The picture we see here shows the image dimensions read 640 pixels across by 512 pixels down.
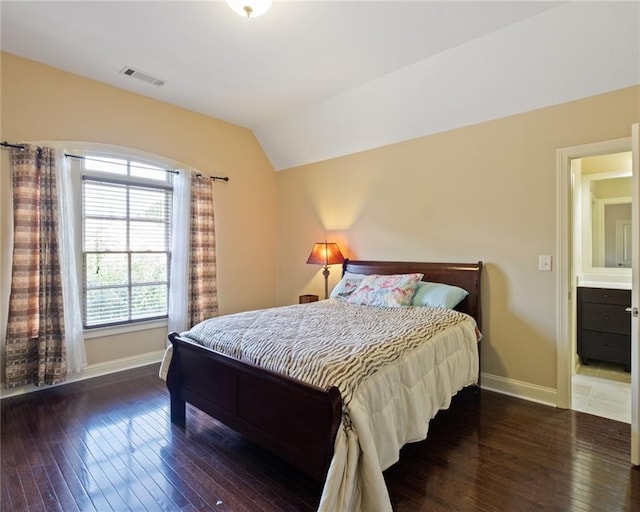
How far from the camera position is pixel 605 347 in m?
3.55

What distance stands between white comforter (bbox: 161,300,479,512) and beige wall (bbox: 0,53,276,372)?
190 centimetres

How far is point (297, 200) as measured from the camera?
4.95 metres

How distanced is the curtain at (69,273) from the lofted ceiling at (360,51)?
1016 mm

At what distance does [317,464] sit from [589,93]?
10.5 ft

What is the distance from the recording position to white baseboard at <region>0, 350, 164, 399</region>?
300 cm

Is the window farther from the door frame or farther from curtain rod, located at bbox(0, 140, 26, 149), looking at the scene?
the door frame

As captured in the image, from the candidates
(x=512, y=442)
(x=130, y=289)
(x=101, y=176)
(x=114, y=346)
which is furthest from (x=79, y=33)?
(x=512, y=442)

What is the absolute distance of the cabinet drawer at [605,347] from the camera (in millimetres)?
3434

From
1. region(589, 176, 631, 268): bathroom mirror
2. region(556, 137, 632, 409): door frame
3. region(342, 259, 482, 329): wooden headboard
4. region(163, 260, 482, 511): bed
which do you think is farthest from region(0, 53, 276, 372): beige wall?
region(589, 176, 631, 268): bathroom mirror

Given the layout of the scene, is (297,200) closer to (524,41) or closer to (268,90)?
(268,90)

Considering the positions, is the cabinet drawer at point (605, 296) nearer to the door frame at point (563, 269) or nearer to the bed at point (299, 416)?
the door frame at point (563, 269)

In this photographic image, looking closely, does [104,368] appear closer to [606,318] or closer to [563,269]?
[563,269]

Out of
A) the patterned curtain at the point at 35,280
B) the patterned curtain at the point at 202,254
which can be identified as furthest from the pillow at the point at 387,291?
the patterned curtain at the point at 35,280

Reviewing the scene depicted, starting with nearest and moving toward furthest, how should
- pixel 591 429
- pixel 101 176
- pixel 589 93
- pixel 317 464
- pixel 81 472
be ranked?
pixel 317 464 → pixel 81 472 → pixel 591 429 → pixel 589 93 → pixel 101 176
